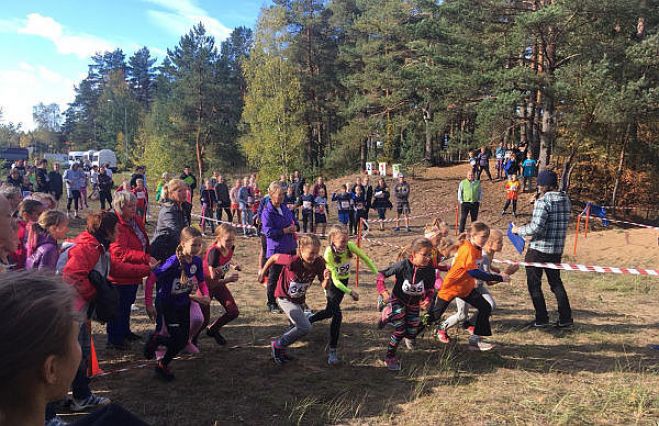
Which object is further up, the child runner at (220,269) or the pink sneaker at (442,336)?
the child runner at (220,269)

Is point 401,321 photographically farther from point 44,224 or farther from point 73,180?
point 73,180

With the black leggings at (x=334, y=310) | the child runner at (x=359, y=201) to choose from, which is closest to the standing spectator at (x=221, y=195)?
the child runner at (x=359, y=201)

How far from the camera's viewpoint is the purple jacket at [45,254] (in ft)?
13.5

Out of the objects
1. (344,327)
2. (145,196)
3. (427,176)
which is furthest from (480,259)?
(427,176)

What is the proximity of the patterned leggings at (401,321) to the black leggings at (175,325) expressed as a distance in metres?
2.23

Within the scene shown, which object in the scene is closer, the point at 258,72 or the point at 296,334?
the point at 296,334

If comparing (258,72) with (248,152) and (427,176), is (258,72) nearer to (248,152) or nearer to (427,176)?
(248,152)

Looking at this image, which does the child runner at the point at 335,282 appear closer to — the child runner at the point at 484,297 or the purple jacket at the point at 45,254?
the child runner at the point at 484,297

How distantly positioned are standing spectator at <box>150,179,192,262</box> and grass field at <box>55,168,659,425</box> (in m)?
1.25

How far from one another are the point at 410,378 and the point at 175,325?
2.56 meters

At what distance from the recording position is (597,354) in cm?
564

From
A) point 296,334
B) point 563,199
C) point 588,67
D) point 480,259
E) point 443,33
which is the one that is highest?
point 443,33

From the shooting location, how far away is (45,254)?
414cm

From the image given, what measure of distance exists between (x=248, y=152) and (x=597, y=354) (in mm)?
30229
